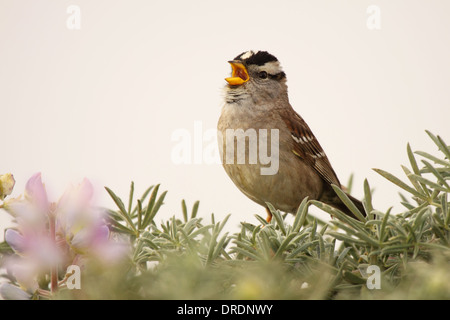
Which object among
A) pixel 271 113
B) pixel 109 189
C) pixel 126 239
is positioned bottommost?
pixel 126 239

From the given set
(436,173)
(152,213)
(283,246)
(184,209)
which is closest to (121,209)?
(152,213)

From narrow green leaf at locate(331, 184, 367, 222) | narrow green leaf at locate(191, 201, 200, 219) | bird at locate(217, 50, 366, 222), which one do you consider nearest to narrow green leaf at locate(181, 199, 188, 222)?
narrow green leaf at locate(191, 201, 200, 219)

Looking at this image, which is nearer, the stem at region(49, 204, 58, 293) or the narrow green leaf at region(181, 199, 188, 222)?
the stem at region(49, 204, 58, 293)

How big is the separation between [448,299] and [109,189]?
916 millimetres

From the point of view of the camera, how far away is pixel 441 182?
106 centimetres

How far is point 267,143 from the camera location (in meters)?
2.89

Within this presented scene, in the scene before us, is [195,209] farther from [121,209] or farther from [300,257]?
[300,257]

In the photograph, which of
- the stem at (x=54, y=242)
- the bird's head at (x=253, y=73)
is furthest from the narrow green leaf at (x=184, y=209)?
the bird's head at (x=253, y=73)

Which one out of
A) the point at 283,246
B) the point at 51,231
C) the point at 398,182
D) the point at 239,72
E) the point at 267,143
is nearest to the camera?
the point at 51,231

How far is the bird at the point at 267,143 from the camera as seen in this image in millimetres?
2713

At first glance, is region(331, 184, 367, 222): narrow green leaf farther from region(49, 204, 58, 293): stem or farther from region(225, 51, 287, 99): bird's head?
region(225, 51, 287, 99): bird's head

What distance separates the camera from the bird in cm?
271
